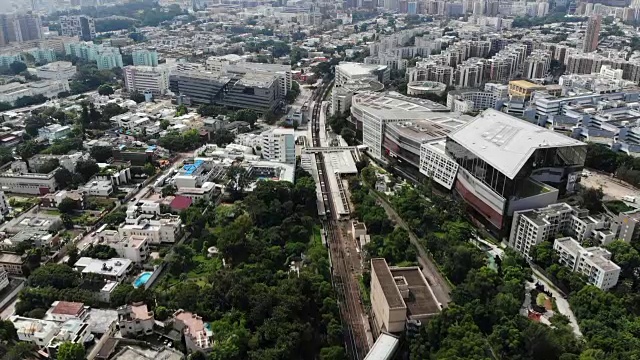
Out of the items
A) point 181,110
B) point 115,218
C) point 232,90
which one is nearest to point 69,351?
point 115,218

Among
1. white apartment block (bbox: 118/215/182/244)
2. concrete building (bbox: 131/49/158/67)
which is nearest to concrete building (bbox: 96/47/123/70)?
concrete building (bbox: 131/49/158/67)

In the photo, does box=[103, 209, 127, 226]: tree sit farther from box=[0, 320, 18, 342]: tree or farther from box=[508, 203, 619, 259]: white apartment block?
box=[508, 203, 619, 259]: white apartment block

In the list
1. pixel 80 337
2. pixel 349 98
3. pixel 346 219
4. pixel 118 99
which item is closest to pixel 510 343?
pixel 346 219

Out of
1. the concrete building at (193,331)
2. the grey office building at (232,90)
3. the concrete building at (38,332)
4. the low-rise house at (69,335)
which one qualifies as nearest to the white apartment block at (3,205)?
the concrete building at (38,332)

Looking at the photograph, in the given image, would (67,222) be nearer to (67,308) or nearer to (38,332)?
(67,308)

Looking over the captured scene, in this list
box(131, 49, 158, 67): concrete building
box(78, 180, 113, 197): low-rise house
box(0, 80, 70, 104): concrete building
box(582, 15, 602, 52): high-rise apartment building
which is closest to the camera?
box(78, 180, 113, 197): low-rise house

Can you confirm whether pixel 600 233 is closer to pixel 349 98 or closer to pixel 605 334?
pixel 605 334
